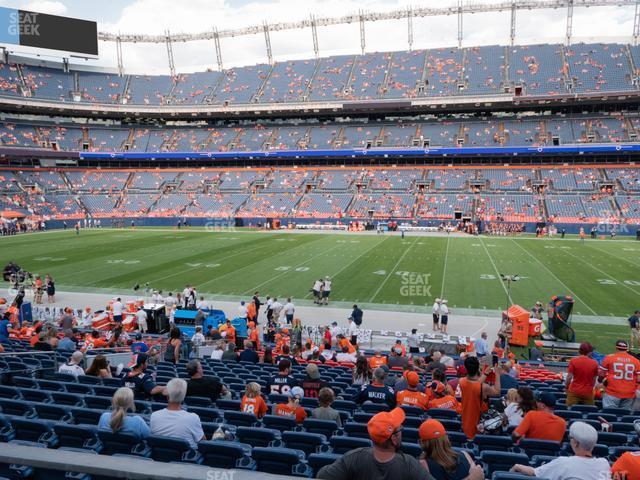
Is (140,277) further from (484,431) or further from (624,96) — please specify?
(624,96)

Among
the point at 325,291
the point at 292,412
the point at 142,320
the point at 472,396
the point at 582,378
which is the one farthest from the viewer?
the point at 325,291

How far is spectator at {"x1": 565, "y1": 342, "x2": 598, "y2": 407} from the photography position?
8273 millimetres

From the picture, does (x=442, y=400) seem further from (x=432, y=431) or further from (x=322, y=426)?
(x=432, y=431)

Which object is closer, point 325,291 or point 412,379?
point 412,379

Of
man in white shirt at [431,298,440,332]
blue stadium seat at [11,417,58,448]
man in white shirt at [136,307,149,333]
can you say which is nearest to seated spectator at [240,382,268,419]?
blue stadium seat at [11,417,58,448]

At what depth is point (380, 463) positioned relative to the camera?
115 inches

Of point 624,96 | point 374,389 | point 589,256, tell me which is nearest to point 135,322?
point 374,389

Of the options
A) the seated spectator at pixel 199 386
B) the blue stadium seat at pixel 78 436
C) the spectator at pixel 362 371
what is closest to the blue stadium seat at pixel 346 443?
the blue stadium seat at pixel 78 436

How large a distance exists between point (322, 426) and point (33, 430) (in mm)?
3202

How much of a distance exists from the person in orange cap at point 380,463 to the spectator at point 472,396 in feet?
10.6

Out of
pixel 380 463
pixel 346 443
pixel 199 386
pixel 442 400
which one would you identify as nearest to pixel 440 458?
pixel 380 463

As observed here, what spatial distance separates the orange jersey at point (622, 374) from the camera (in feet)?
26.9

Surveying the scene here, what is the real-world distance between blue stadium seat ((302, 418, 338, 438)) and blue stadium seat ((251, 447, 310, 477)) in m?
1.26

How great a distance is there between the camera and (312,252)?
122ft
